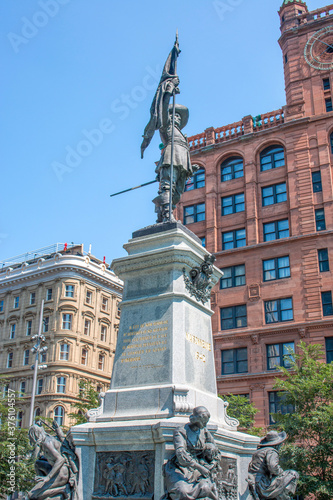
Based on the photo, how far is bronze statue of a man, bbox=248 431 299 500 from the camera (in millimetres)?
8680

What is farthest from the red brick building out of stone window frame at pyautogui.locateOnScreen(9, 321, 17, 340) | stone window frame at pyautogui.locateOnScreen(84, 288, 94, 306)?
stone window frame at pyautogui.locateOnScreen(9, 321, 17, 340)

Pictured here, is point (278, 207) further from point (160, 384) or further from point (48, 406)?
point (160, 384)

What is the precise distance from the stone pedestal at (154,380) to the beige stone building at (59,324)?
4465cm

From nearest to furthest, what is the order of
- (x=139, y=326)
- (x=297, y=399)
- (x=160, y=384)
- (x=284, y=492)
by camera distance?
(x=284, y=492) < (x=160, y=384) < (x=139, y=326) < (x=297, y=399)

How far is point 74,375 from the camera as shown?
55.5m

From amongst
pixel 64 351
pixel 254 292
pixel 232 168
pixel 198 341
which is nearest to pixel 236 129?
pixel 232 168

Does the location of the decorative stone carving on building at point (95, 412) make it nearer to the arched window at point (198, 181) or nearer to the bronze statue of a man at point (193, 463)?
the bronze statue of a man at point (193, 463)

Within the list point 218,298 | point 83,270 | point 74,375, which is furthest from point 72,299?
point 218,298

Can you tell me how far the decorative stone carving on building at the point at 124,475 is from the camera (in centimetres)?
889

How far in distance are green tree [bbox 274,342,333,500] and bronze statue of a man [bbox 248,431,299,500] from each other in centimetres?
1704

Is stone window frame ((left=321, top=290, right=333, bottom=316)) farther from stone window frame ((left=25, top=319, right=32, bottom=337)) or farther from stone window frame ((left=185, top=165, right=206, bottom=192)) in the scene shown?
stone window frame ((left=25, top=319, right=32, bottom=337))

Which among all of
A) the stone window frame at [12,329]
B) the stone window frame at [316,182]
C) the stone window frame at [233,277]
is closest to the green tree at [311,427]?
the stone window frame at [233,277]

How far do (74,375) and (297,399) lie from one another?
33010 mm

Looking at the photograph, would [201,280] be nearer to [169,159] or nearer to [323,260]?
[169,159]
